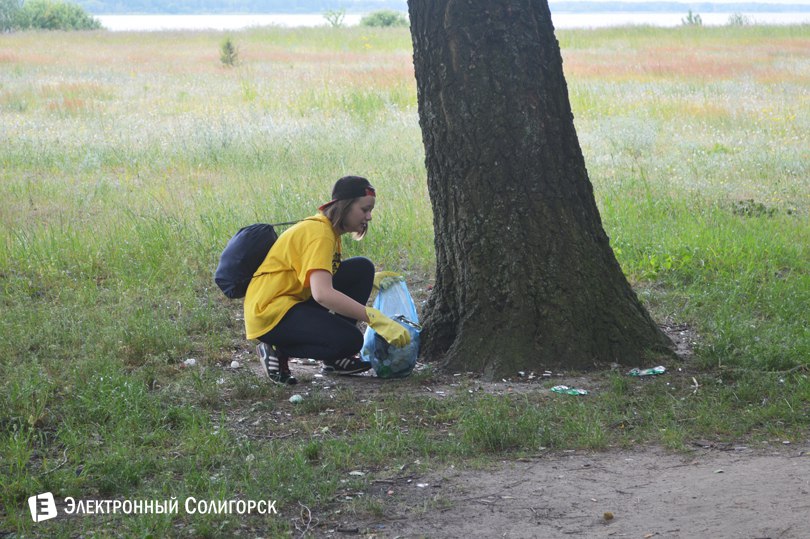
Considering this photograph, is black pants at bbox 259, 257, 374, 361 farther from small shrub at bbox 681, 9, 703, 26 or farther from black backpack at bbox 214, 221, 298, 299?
small shrub at bbox 681, 9, 703, 26

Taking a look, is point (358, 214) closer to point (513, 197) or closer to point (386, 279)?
point (386, 279)

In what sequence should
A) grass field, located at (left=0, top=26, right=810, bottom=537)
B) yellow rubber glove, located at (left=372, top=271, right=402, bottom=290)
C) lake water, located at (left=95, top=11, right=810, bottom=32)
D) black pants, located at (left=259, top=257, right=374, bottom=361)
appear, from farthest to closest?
lake water, located at (left=95, top=11, right=810, bottom=32) < yellow rubber glove, located at (left=372, top=271, right=402, bottom=290) < black pants, located at (left=259, top=257, right=374, bottom=361) < grass field, located at (left=0, top=26, right=810, bottom=537)

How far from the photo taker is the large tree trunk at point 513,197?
207 inches

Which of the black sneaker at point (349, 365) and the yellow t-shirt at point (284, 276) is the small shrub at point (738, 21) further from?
the yellow t-shirt at point (284, 276)

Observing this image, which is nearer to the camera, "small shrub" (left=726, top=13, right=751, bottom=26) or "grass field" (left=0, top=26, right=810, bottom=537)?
"grass field" (left=0, top=26, right=810, bottom=537)

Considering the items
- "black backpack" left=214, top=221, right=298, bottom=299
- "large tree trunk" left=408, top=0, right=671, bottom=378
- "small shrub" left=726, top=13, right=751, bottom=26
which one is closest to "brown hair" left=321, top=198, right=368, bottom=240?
"black backpack" left=214, top=221, right=298, bottom=299

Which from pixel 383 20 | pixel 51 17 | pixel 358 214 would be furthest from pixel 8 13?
pixel 358 214

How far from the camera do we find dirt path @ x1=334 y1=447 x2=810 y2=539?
359 centimetres

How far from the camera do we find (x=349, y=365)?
5.60 m

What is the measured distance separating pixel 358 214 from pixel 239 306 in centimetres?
219

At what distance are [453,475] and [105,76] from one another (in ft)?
70.4

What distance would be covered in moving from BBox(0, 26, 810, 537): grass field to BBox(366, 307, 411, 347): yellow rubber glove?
27cm

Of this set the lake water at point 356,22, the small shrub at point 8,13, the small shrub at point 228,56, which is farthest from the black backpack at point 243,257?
the small shrub at point 8,13

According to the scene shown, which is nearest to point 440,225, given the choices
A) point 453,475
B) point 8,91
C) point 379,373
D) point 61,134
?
point 379,373
